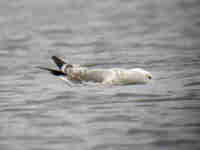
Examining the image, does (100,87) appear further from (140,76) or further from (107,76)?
(140,76)

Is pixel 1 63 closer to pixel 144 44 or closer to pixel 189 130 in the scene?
pixel 144 44

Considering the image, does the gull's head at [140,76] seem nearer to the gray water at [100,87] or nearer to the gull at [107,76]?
the gull at [107,76]

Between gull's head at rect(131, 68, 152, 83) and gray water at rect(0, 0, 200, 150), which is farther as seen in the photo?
gull's head at rect(131, 68, 152, 83)

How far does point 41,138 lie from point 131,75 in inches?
109

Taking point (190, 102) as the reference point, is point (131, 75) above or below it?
above

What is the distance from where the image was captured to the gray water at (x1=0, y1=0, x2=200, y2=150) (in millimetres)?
6402

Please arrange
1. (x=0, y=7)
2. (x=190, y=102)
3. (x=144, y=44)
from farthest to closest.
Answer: (x=0, y=7) → (x=144, y=44) → (x=190, y=102)

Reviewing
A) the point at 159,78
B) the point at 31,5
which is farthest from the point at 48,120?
the point at 31,5

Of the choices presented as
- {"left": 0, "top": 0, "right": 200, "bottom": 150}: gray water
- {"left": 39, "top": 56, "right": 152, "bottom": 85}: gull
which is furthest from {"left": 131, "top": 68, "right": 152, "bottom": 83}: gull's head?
{"left": 0, "top": 0, "right": 200, "bottom": 150}: gray water

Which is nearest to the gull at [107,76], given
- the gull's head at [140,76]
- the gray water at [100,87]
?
the gull's head at [140,76]

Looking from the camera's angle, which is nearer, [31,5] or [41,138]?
[41,138]

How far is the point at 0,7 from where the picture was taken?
63.3 ft

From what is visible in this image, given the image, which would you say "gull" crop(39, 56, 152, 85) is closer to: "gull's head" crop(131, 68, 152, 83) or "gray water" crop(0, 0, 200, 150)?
"gull's head" crop(131, 68, 152, 83)

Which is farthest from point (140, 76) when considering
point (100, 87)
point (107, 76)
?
point (100, 87)
